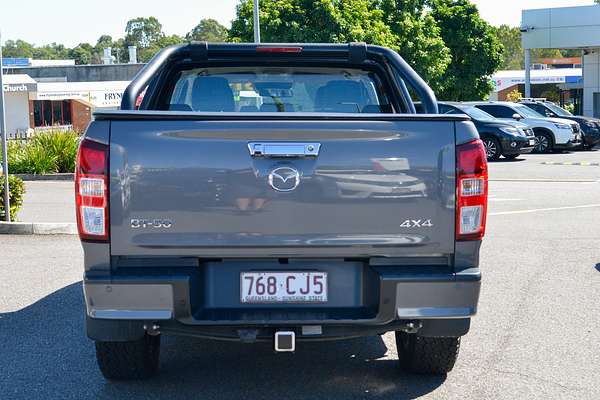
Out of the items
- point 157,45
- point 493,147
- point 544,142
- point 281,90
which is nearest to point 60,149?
point 493,147

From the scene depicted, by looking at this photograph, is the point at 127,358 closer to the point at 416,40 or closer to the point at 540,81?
the point at 416,40

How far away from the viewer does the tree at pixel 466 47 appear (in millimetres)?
47000

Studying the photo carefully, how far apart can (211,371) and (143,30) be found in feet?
502

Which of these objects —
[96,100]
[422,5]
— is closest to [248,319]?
[422,5]

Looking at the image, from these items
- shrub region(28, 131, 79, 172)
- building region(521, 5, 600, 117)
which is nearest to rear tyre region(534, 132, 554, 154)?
building region(521, 5, 600, 117)

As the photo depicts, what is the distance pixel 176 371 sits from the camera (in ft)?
18.7

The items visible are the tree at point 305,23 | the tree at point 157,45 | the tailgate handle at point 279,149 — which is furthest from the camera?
the tree at point 157,45

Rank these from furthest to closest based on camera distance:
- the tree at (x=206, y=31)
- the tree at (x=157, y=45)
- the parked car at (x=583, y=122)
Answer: the tree at (x=206, y=31) < the tree at (x=157, y=45) < the parked car at (x=583, y=122)

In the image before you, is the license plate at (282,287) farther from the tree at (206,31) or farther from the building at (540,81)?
the tree at (206,31)

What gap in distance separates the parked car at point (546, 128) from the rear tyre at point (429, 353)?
22877 millimetres

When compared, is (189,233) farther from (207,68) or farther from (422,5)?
(422,5)

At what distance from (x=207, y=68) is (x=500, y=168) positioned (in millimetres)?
17472

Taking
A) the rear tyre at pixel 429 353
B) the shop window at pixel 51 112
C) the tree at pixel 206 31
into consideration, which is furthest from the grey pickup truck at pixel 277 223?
the tree at pixel 206 31

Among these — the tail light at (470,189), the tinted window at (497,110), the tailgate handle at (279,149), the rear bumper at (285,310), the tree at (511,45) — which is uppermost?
the tree at (511,45)
